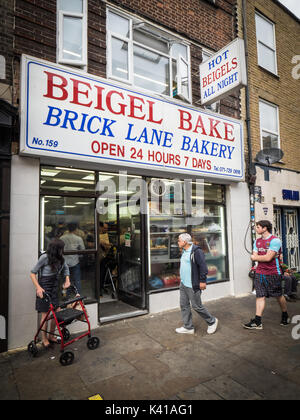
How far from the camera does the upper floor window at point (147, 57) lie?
6262mm

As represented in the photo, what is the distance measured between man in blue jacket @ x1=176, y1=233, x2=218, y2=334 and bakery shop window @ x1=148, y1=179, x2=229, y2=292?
148cm

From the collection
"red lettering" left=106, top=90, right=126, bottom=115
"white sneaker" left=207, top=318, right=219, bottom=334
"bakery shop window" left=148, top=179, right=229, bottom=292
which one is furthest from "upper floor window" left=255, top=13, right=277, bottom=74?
"white sneaker" left=207, top=318, right=219, bottom=334

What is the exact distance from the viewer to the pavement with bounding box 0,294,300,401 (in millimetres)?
3227

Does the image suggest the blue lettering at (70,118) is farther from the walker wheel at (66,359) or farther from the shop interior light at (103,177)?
the walker wheel at (66,359)

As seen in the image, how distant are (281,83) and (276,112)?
1212 millimetres

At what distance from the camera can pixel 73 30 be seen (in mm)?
5676

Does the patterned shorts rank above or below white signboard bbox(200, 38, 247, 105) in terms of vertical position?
below

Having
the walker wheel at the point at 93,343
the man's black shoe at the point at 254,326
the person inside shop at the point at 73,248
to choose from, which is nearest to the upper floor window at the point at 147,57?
the person inside shop at the point at 73,248

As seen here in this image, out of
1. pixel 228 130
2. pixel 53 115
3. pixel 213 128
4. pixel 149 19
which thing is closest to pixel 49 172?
pixel 53 115

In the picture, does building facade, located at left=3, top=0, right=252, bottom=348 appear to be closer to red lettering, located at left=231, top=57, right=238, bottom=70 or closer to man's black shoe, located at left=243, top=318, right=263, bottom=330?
red lettering, located at left=231, top=57, right=238, bottom=70

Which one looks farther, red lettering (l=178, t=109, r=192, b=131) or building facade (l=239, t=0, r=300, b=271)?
building facade (l=239, t=0, r=300, b=271)

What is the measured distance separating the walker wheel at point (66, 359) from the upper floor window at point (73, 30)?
5.39 m

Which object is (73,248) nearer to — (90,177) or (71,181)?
(71,181)
